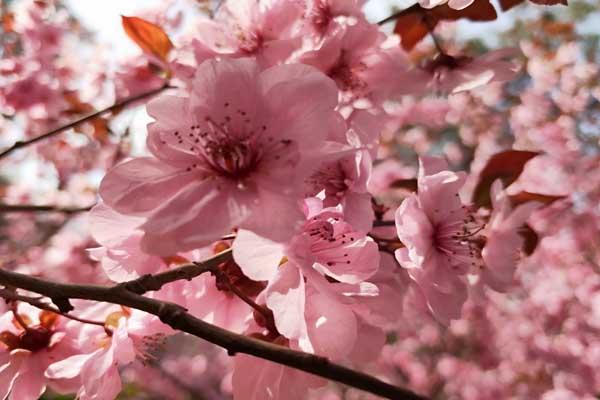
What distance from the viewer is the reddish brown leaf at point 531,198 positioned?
0.97m

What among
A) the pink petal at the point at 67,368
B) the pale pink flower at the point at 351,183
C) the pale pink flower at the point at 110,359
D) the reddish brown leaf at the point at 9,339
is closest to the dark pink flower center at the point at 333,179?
the pale pink flower at the point at 351,183

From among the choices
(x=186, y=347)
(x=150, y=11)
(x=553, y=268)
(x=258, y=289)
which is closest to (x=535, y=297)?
(x=553, y=268)

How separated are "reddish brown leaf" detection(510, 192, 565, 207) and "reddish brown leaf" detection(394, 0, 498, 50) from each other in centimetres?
30

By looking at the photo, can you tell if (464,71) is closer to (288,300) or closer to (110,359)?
(288,300)

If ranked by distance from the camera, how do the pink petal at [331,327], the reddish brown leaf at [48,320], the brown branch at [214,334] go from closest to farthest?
1. the brown branch at [214,334]
2. the pink petal at [331,327]
3. the reddish brown leaf at [48,320]

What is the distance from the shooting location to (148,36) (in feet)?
3.36

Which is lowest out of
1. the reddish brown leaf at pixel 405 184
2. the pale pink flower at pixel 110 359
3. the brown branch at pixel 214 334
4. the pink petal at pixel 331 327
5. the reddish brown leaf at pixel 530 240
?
the reddish brown leaf at pixel 530 240

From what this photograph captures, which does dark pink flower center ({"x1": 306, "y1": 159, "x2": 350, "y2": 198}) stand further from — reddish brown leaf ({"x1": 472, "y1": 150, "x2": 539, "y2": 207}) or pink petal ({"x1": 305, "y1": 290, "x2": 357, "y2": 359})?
reddish brown leaf ({"x1": 472, "y1": 150, "x2": 539, "y2": 207})

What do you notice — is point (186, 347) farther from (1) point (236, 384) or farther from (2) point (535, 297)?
(1) point (236, 384)

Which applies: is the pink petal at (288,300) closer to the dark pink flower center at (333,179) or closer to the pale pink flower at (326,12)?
the dark pink flower center at (333,179)

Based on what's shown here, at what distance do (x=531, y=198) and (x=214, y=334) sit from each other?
74 centimetres

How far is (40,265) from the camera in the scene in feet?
9.26

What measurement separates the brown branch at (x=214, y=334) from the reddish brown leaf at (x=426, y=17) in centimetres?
70

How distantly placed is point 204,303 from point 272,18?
1.42 ft
